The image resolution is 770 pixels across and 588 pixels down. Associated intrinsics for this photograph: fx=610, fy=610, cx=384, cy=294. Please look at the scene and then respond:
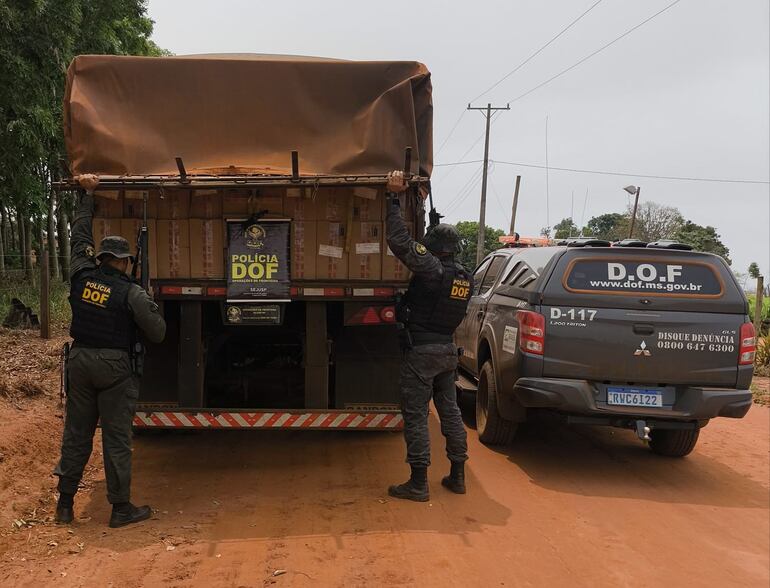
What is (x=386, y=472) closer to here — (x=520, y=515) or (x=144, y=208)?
(x=520, y=515)

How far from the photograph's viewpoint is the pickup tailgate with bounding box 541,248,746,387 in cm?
Result: 486

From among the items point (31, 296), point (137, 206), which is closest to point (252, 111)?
point (137, 206)

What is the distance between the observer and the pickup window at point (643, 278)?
4.97 meters

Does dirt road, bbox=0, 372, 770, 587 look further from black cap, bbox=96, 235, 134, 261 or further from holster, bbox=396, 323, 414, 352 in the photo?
black cap, bbox=96, 235, 134, 261

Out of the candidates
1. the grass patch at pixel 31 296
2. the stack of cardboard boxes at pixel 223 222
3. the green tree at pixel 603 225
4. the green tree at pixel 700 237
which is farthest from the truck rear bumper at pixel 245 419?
the green tree at pixel 603 225

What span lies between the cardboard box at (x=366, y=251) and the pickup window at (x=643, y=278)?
1.55 m

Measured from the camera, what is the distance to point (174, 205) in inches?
182

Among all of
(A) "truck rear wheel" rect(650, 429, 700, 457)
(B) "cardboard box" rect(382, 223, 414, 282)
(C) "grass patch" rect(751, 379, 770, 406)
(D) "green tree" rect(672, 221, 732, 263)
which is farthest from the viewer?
(D) "green tree" rect(672, 221, 732, 263)

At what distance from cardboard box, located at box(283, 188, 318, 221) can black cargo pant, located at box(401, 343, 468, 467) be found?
1.29 m

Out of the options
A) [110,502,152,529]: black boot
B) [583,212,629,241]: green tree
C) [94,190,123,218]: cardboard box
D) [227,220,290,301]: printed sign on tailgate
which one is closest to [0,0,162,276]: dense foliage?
[94,190,123,218]: cardboard box

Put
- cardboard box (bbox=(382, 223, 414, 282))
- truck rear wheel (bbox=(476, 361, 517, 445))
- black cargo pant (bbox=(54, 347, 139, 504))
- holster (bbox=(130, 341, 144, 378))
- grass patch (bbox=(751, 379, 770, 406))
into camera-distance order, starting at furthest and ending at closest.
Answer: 1. grass patch (bbox=(751, 379, 770, 406))
2. truck rear wheel (bbox=(476, 361, 517, 445))
3. cardboard box (bbox=(382, 223, 414, 282))
4. holster (bbox=(130, 341, 144, 378))
5. black cargo pant (bbox=(54, 347, 139, 504))

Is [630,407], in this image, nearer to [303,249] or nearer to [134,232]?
[303,249]

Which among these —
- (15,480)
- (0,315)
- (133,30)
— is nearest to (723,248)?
(133,30)

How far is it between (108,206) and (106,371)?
1385 millimetres
